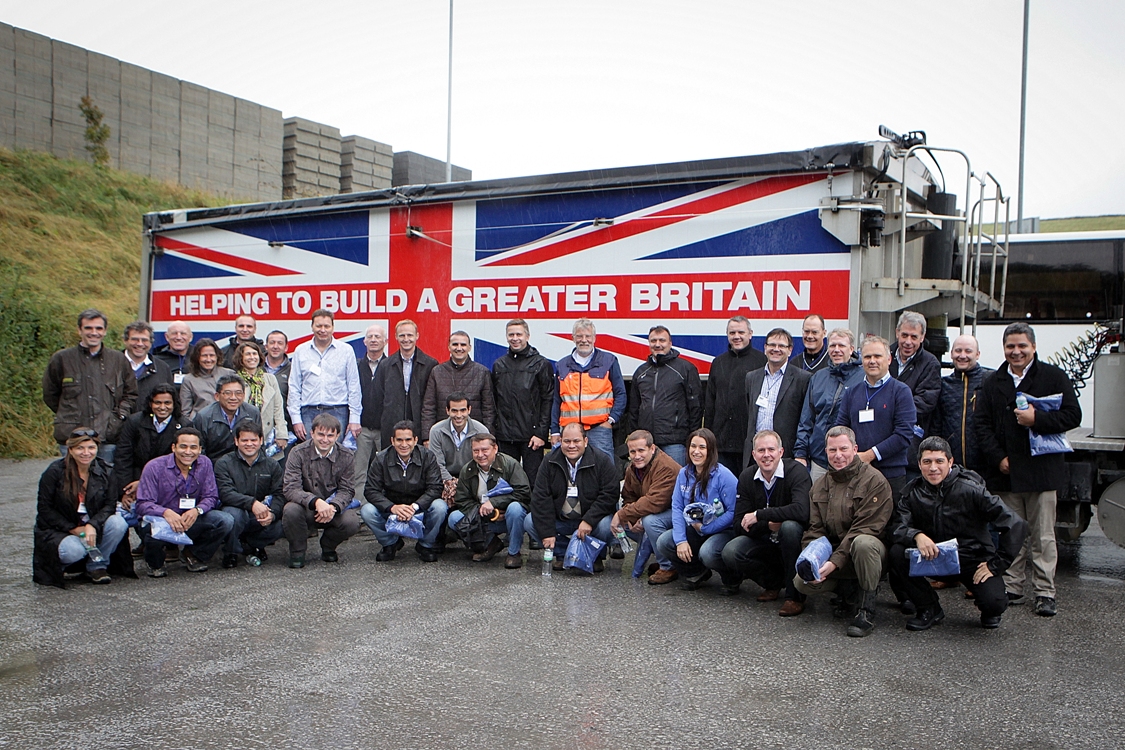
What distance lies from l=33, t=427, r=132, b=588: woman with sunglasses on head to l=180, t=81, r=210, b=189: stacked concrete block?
774 inches

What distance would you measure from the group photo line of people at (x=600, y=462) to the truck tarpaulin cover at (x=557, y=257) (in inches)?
19.8

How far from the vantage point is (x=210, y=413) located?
22.2 ft

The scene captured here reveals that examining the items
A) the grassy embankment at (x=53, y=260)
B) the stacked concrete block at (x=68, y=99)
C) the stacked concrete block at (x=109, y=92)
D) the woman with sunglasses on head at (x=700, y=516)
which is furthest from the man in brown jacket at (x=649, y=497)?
the stacked concrete block at (x=109, y=92)

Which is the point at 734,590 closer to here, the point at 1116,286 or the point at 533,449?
the point at 533,449

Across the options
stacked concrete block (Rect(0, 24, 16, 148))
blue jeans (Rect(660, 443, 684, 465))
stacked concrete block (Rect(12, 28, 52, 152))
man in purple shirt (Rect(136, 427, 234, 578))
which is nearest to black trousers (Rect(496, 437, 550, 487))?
blue jeans (Rect(660, 443, 684, 465))

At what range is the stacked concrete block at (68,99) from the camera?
67.4ft

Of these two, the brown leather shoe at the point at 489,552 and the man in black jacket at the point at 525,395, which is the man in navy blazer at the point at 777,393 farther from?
the brown leather shoe at the point at 489,552

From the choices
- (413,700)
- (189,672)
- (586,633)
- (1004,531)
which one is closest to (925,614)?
(1004,531)

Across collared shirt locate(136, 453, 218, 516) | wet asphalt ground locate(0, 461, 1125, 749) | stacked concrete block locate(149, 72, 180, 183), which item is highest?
stacked concrete block locate(149, 72, 180, 183)

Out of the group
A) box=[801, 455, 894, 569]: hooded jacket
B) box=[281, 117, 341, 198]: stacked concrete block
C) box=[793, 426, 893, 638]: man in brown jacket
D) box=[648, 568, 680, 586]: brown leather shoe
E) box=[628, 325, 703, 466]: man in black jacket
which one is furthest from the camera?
box=[281, 117, 341, 198]: stacked concrete block

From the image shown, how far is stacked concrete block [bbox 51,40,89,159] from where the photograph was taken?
2053cm

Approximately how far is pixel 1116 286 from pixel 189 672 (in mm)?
11129

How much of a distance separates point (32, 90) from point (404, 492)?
1864cm

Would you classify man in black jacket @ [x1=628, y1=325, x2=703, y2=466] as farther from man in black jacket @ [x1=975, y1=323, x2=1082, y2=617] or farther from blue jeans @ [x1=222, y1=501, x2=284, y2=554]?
blue jeans @ [x1=222, y1=501, x2=284, y2=554]
